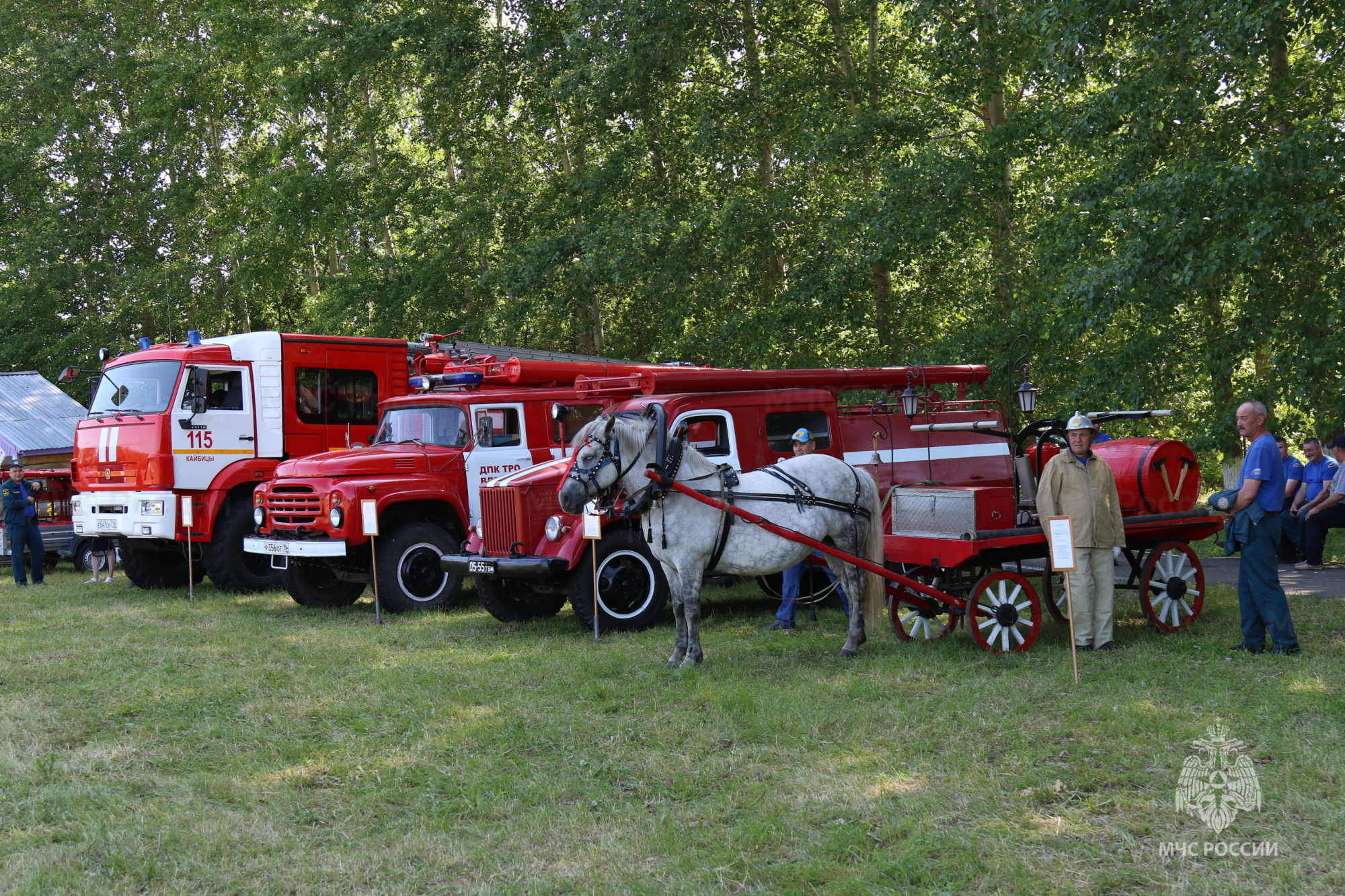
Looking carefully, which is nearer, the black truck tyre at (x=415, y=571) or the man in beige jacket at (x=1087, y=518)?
the man in beige jacket at (x=1087, y=518)

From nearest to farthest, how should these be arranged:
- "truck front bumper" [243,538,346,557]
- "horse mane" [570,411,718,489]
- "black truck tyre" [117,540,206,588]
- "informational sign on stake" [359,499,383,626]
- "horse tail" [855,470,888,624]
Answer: "horse mane" [570,411,718,489] → "horse tail" [855,470,888,624] → "informational sign on stake" [359,499,383,626] → "truck front bumper" [243,538,346,557] → "black truck tyre" [117,540,206,588]

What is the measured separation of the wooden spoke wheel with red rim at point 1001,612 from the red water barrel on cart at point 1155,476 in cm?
175

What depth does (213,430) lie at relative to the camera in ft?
47.7

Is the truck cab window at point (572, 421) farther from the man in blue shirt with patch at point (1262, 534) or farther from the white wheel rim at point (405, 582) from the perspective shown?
the man in blue shirt with patch at point (1262, 534)

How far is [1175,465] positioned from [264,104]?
26.3 metres

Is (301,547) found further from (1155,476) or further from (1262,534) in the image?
(1262,534)

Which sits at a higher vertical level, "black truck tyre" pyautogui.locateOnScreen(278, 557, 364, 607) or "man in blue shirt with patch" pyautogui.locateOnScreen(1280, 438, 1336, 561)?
"man in blue shirt with patch" pyautogui.locateOnScreen(1280, 438, 1336, 561)

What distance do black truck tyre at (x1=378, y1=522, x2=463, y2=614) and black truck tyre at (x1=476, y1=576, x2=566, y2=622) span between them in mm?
1049

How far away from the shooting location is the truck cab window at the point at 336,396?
15.2 m

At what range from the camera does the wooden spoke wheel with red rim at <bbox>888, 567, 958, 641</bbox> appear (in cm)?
955

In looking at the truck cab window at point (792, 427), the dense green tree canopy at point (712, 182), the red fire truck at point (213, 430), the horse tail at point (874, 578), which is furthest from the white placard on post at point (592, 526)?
the dense green tree canopy at point (712, 182)

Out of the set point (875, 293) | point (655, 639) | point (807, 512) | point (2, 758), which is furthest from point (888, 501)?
point (875, 293)

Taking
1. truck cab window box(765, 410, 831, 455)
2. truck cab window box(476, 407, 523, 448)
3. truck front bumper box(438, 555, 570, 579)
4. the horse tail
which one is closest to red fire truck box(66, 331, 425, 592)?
truck cab window box(476, 407, 523, 448)

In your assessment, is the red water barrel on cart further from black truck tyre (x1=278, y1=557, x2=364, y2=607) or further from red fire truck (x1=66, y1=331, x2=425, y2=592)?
red fire truck (x1=66, y1=331, x2=425, y2=592)
